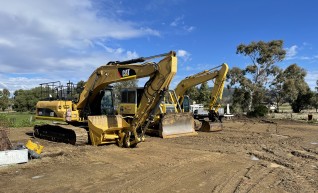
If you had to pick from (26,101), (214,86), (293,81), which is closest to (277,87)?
(293,81)

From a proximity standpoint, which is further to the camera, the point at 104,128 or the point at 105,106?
the point at 105,106

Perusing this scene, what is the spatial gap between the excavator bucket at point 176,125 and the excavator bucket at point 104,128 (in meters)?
2.91

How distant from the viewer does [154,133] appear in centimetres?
1556

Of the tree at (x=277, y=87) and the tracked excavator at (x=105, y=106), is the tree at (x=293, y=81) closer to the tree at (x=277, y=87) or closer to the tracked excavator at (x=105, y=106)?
the tree at (x=277, y=87)

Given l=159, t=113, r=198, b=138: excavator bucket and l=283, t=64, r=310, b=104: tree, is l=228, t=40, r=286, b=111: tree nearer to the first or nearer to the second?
l=283, t=64, r=310, b=104: tree

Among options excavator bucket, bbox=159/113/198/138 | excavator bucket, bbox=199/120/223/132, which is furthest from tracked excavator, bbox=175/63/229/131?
excavator bucket, bbox=159/113/198/138

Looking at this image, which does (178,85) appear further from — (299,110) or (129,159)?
(299,110)

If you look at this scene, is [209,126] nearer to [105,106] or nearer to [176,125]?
[176,125]

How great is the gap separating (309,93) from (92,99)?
1770 inches

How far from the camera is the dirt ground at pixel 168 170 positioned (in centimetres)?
654

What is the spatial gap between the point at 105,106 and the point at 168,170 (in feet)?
21.1

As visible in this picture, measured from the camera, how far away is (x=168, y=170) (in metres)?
8.02

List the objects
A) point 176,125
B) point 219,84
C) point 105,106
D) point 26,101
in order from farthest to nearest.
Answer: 1. point 26,101
2. point 219,84
3. point 176,125
4. point 105,106

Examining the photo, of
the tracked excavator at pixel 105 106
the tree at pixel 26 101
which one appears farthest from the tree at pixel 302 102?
the tree at pixel 26 101
